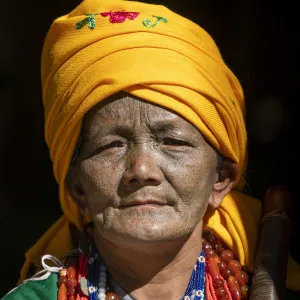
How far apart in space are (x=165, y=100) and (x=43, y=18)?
2.67 meters

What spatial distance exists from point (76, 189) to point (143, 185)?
0.42 meters

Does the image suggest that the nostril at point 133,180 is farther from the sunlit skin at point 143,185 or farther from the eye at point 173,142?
the eye at point 173,142

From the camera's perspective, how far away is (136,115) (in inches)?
134

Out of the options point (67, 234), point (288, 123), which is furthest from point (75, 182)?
point (288, 123)

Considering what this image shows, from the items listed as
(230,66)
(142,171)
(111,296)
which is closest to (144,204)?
(142,171)

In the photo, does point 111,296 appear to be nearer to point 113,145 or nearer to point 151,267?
point 151,267

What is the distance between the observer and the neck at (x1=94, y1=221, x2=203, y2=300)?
3529mm

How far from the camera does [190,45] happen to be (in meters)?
3.52

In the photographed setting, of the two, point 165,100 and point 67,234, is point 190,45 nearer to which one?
point 165,100

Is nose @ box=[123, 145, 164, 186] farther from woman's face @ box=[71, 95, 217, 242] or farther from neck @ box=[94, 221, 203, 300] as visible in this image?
neck @ box=[94, 221, 203, 300]

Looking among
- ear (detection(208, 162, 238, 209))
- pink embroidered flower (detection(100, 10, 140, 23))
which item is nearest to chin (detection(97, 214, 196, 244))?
ear (detection(208, 162, 238, 209))

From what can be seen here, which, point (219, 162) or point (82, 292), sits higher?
point (219, 162)

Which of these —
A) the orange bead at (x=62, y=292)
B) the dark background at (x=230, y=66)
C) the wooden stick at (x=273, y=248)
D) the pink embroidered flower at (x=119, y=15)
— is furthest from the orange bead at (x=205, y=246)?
the dark background at (x=230, y=66)

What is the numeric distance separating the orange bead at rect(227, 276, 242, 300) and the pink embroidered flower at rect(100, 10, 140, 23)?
1.12 metres
